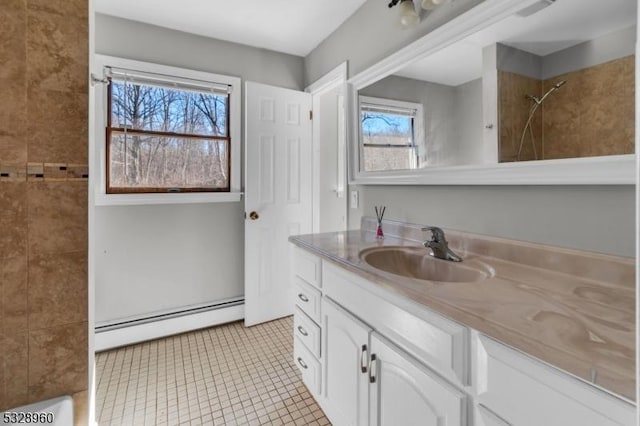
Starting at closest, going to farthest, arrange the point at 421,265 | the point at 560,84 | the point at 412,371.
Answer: the point at 412,371 < the point at 560,84 < the point at 421,265

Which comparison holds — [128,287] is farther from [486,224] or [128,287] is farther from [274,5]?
[486,224]

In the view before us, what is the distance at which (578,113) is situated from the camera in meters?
0.96

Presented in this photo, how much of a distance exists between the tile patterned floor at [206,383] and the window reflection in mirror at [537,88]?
1500mm

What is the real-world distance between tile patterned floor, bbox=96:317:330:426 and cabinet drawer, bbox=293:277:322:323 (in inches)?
20.8

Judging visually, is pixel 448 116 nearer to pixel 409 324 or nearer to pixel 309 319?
pixel 409 324

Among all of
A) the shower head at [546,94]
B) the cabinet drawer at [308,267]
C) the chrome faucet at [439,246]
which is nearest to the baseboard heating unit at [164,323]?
the cabinet drawer at [308,267]

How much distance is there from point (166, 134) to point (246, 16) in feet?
3.40

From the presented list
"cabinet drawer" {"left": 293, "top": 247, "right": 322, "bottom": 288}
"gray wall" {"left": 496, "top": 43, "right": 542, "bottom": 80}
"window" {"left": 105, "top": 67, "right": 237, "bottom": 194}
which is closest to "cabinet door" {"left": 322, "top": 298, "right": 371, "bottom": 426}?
"cabinet drawer" {"left": 293, "top": 247, "right": 322, "bottom": 288}

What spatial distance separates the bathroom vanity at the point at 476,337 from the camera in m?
0.54

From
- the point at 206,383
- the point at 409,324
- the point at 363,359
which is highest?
the point at 409,324

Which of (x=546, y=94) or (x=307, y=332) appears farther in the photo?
(x=307, y=332)

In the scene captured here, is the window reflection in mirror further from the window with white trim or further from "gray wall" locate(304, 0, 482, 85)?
the window with white trim

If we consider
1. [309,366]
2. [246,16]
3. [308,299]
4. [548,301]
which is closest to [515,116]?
[548,301]

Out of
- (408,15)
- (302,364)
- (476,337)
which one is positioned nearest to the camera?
(476,337)
